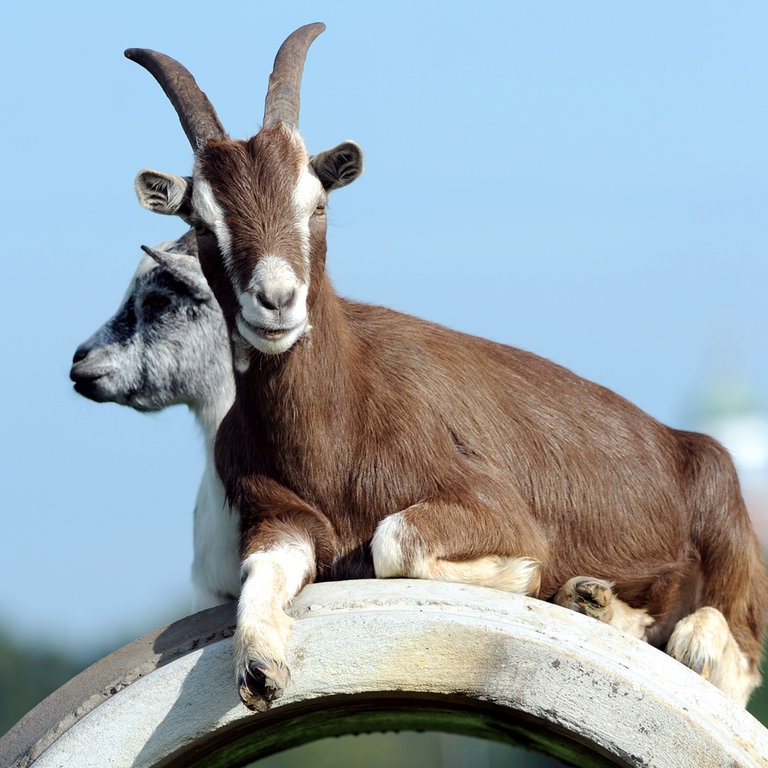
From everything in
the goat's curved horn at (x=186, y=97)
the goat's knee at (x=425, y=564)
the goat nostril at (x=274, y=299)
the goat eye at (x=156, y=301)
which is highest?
the goat's curved horn at (x=186, y=97)

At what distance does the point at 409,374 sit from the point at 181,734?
68.7 inches

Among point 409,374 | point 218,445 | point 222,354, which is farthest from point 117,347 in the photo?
point 409,374

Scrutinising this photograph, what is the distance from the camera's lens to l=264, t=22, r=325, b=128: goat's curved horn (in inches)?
235

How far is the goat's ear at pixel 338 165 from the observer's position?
5.82 m

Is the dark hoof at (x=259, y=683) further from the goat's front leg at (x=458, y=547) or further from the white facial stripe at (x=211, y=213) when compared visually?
the white facial stripe at (x=211, y=213)

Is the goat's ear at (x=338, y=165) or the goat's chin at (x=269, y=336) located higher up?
the goat's ear at (x=338, y=165)

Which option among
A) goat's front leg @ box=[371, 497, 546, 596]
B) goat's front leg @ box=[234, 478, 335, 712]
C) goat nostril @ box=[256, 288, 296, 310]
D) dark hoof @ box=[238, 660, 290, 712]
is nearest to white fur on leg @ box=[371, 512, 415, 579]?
Result: goat's front leg @ box=[371, 497, 546, 596]

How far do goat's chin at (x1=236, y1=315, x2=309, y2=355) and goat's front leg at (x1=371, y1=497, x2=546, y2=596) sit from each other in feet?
2.62

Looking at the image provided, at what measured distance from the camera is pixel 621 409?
269 inches

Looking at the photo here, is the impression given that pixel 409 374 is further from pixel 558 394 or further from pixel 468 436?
pixel 558 394

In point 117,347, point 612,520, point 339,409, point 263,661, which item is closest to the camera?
point 263,661

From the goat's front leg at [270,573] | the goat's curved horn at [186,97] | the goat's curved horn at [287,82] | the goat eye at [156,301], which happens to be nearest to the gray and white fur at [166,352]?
the goat eye at [156,301]

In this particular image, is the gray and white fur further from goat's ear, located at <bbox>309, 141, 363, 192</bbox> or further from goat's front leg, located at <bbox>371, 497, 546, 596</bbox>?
goat's front leg, located at <bbox>371, 497, 546, 596</bbox>

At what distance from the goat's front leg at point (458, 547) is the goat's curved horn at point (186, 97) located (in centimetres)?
171
